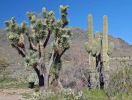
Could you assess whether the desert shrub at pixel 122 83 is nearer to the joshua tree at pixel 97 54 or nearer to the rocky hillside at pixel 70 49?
the joshua tree at pixel 97 54

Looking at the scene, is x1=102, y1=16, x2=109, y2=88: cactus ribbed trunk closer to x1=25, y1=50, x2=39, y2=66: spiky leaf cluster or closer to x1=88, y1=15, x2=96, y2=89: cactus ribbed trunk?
x1=88, y1=15, x2=96, y2=89: cactus ribbed trunk

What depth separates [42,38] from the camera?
115 feet

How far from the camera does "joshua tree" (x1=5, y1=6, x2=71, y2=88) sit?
1351 inches

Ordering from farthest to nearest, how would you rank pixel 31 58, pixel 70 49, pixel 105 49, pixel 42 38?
pixel 70 49
pixel 42 38
pixel 31 58
pixel 105 49

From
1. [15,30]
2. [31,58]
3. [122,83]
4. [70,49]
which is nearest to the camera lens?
[122,83]

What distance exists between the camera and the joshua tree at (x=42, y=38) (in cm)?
3431

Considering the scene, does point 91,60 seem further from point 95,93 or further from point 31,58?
point 31,58

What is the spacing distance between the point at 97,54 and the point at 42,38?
4804 mm

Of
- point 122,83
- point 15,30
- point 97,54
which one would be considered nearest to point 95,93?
point 97,54

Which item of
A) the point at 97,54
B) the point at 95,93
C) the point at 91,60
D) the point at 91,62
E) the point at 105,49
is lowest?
the point at 95,93

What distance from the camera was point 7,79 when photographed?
49000 millimetres

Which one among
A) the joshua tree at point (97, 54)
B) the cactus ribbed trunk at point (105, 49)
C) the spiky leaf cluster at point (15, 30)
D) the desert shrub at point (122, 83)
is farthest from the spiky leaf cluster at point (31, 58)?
the desert shrub at point (122, 83)

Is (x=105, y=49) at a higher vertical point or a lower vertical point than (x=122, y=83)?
higher

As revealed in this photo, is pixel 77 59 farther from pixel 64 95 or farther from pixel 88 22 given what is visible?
pixel 64 95
